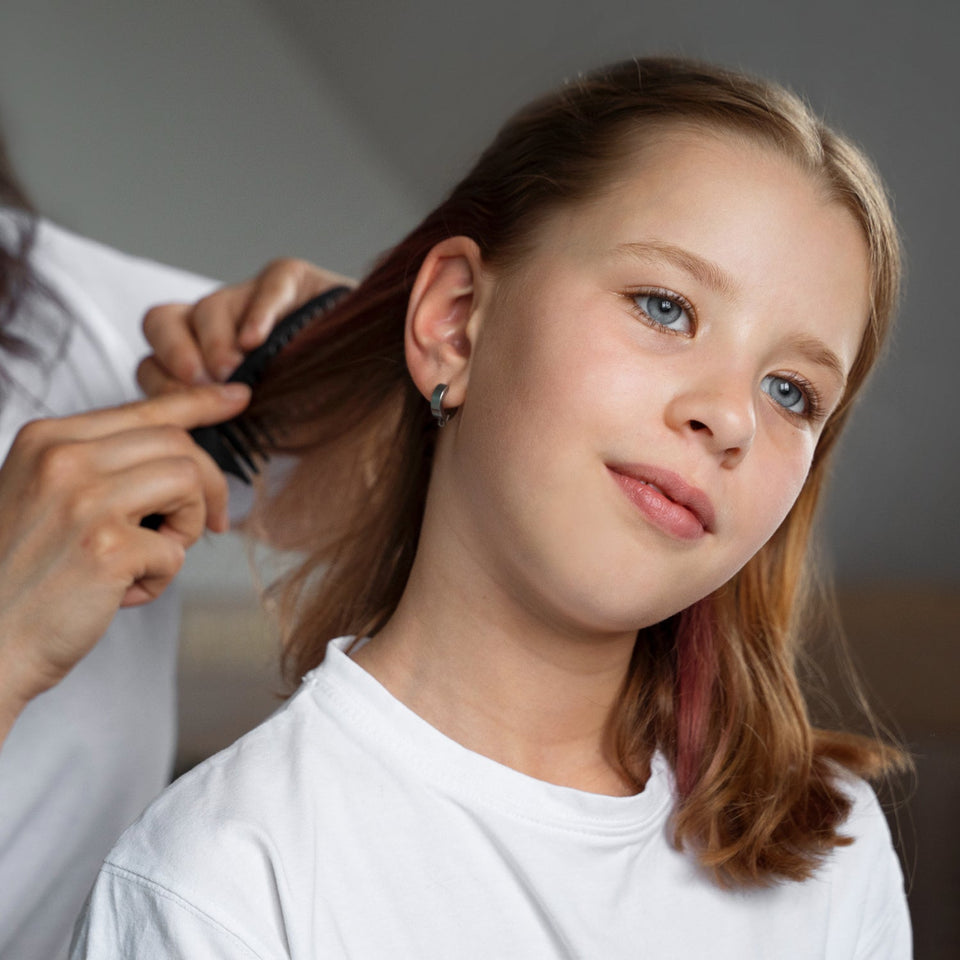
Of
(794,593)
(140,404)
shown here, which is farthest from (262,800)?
(794,593)

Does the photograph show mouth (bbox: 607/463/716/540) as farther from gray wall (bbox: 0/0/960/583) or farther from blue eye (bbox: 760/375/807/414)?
gray wall (bbox: 0/0/960/583)

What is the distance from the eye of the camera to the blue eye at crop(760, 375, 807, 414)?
2.43 ft

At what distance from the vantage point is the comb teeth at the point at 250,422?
0.95 meters

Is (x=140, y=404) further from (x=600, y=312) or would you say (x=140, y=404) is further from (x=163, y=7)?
(x=163, y=7)

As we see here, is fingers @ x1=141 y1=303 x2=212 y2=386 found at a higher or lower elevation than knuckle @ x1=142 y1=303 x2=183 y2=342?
lower

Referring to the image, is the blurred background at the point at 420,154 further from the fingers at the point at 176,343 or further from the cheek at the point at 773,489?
the cheek at the point at 773,489

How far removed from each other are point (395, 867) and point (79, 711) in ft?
1.11

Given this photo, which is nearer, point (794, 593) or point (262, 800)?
point (262, 800)

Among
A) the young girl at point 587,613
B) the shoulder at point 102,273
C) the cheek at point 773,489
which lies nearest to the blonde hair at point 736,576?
the young girl at point 587,613

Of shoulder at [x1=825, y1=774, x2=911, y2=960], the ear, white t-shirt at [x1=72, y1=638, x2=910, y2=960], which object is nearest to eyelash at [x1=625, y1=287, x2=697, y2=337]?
the ear

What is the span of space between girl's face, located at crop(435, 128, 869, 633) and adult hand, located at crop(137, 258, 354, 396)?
28cm

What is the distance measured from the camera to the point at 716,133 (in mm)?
755

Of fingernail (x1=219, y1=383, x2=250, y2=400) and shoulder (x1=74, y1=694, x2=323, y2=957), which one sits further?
fingernail (x1=219, y1=383, x2=250, y2=400)

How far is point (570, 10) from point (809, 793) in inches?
44.9
